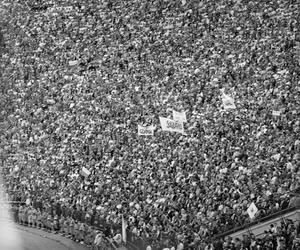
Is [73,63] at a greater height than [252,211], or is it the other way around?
[252,211]

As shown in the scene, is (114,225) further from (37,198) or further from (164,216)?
(37,198)

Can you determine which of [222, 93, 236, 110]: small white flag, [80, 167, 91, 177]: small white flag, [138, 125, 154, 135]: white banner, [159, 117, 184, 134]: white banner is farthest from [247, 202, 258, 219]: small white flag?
[80, 167, 91, 177]: small white flag

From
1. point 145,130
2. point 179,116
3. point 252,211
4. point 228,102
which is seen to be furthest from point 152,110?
point 252,211

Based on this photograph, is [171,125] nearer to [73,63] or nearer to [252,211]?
[252,211]

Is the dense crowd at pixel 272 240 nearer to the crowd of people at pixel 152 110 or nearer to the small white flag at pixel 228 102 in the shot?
the crowd of people at pixel 152 110

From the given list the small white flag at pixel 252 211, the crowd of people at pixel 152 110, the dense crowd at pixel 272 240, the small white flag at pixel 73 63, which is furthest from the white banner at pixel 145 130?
the dense crowd at pixel 272 240

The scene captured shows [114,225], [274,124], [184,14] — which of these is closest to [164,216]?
[114,225]
